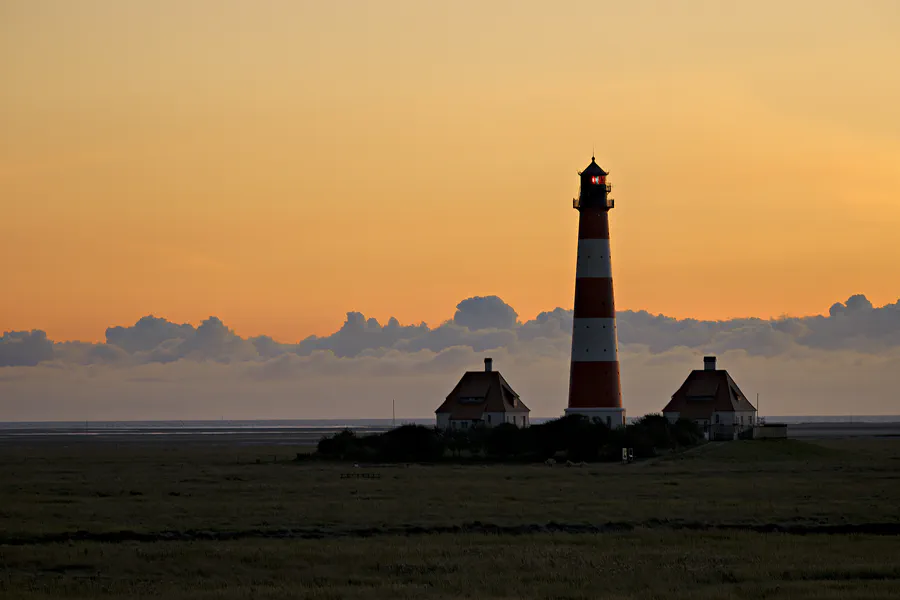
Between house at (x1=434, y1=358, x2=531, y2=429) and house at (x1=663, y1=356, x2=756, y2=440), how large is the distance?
11592 millimetres

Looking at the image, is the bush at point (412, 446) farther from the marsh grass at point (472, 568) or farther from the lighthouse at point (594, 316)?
the marsh grass at point (472, 568)

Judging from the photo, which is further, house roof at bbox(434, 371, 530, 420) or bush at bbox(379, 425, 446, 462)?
house roof at bbox(434, 371, 530, 420)

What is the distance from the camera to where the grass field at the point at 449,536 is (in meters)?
30.5

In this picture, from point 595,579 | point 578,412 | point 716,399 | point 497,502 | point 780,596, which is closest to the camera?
point 780,596

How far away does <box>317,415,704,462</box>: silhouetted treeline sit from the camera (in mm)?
79938

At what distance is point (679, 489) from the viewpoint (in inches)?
2163

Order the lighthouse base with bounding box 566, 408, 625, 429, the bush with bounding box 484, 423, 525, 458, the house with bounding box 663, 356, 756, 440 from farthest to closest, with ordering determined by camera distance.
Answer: the house with bounding box 663, 356, 756, 440
the bush with bounding box 484, 423, 525, 458
the lighthouse base with bounding box 566, 408, 625, 429

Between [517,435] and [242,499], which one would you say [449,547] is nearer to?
[242,499]

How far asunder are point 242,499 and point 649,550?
65.6ft

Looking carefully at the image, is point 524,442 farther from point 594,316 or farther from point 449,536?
point 449,536

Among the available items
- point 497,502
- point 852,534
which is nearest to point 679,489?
point 497,502

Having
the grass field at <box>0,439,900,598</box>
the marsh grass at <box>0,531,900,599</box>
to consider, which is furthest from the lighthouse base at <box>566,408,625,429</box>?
the marsh grass at <box>0,531,900,599</box>

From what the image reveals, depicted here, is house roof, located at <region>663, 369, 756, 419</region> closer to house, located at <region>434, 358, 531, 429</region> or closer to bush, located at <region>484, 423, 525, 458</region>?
house, located at <region>434, 358, 531, 429</region>

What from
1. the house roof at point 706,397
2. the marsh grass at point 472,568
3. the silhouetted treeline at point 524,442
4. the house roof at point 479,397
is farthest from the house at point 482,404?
→ the marsh grass at point 472,568
